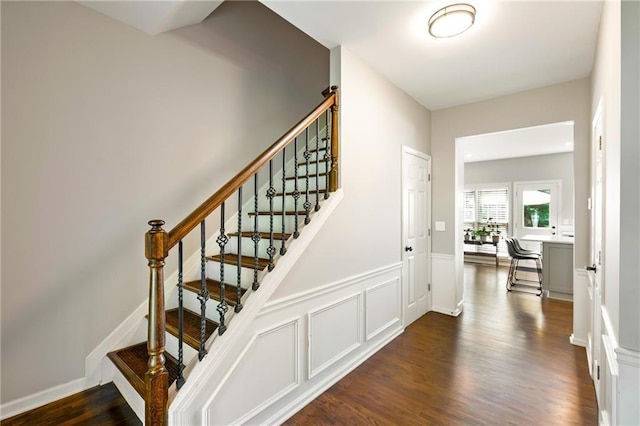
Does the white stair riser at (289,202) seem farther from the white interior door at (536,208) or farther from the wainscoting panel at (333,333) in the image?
the white interior door at (536,208)

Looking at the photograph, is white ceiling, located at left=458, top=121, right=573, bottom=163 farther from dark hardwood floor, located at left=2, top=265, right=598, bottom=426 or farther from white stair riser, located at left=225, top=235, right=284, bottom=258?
white stair riser, located at left=225, top=235, right=284, bottom=258

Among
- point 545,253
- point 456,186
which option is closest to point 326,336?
point 456,186

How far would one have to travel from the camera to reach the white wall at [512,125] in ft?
10.1

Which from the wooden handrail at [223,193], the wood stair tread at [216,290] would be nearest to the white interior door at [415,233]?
the wooden handrail at [223,193]

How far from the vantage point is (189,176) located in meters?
2.66

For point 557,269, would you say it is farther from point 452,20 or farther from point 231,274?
point 231,274

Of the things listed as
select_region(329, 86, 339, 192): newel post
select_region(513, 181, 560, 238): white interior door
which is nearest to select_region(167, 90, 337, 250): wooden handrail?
select_region(329, 86, 339, 192): newel post

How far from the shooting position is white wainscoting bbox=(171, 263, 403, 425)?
1692mm

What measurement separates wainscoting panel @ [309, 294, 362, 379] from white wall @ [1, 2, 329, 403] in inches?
57.1

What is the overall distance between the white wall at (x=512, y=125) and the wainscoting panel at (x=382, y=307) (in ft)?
3.94

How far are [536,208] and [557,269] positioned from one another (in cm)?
339

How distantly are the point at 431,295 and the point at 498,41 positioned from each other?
3103 mm

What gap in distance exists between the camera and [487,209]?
27.1 feet

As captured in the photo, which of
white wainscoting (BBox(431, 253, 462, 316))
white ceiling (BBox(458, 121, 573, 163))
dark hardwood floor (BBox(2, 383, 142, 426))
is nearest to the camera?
dark hardwood floor (BBox(2, 383, 142, 426))
